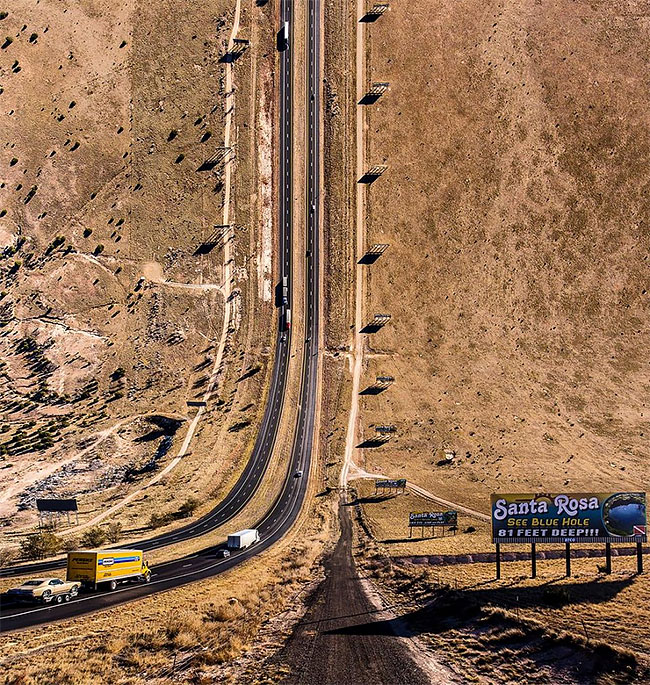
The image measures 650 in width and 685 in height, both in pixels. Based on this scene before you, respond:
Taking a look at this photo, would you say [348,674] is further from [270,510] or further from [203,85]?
[203,85]

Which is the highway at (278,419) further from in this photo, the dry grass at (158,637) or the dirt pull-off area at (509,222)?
the dirt pull-off area at (509,222)

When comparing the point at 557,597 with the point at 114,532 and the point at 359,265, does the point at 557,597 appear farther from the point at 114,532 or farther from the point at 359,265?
the point at 359,265

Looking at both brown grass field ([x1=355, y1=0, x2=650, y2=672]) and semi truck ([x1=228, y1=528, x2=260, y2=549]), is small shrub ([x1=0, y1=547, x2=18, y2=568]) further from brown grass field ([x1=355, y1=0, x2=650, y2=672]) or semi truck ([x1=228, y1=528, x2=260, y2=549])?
brown grass field ([x1=355, y1=0, x2=650, y2=672])

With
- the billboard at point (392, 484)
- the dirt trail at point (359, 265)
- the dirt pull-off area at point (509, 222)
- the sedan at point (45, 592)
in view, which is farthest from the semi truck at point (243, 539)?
the dirt pull-off area at point (509, 222)

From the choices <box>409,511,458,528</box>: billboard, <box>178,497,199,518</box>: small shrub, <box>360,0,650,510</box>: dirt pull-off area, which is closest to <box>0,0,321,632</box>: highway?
<box>178,497,199,518</box>: small shrub

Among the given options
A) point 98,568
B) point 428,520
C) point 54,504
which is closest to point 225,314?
point 54,504

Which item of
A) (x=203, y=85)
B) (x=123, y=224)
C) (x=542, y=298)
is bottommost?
(x=542, y=298)

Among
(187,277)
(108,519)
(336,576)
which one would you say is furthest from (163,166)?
(336,576)
